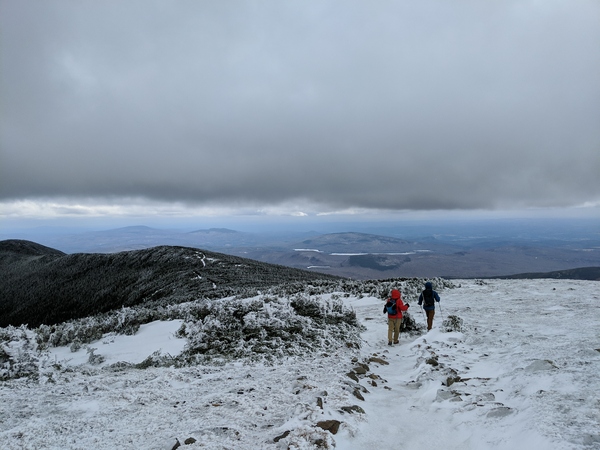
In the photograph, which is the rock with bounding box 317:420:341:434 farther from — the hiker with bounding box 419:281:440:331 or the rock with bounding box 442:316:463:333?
the hiker with bounding box 419:281:440:331

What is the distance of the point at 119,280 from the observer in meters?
56.5

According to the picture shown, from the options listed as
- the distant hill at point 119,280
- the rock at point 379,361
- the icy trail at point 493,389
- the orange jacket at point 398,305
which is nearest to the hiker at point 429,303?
the icy trail at point 493,389

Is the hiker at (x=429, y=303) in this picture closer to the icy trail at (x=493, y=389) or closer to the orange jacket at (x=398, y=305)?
the icy trail at (x=493, y=389)

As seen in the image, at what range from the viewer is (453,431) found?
5.39 m

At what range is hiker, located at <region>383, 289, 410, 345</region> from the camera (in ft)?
40.0

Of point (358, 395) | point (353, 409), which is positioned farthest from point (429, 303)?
point (353, 409)

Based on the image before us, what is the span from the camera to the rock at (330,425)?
519cm

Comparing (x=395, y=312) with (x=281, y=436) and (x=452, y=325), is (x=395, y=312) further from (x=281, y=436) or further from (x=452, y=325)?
(x=281, y=436)

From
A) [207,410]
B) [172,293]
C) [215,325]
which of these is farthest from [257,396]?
[172,293]

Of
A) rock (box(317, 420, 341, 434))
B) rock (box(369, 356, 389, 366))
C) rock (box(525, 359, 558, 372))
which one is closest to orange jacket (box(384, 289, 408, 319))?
rock (box(369, 356, 389, 366))

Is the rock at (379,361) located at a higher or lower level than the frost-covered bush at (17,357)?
lower

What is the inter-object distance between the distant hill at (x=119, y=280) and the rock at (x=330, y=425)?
1201 inches

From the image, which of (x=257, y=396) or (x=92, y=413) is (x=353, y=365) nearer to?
(x=257, y=396)

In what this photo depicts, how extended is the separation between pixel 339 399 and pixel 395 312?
20.9 feet
